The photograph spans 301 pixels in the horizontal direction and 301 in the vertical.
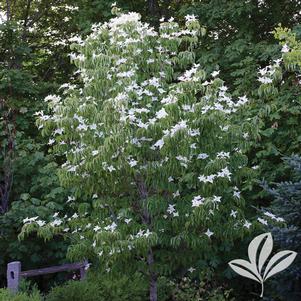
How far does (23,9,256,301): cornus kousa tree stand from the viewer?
4.18 meters

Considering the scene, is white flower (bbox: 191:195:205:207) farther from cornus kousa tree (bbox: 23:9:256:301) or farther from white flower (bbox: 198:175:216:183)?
white flower (bbox: 198:175:216:183)

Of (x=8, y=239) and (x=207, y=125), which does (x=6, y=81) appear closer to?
(x=8, y=239)

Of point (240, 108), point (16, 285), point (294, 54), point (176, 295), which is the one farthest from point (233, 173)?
point (16, 285)

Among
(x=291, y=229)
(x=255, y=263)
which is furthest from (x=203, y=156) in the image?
A: (x=255, y=263)

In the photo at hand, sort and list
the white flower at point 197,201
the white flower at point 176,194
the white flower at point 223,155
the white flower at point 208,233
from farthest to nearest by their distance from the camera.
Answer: the white flower at point 176,194 → the white flower at point 208,233 → the white flower at point 223,155 → the white flower at point 197,201

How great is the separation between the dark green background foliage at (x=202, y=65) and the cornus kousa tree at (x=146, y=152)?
0.49 metres

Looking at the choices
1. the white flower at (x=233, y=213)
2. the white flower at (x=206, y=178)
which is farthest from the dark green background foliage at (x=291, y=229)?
the white flower at (x=206, y=178)

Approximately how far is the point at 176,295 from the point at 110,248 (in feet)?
5.99

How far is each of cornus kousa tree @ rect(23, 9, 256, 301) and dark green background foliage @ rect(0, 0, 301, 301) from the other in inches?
19.1

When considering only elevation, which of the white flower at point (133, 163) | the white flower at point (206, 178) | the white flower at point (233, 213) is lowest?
the white flower at point (233, 213)

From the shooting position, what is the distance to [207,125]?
4223mm

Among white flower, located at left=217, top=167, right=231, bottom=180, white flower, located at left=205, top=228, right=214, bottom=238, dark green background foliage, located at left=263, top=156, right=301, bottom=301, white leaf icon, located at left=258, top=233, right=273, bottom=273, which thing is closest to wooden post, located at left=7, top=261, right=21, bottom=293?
white flower, located at left=205, top=228, right=214, bottom=238

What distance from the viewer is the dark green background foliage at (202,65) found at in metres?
6.03

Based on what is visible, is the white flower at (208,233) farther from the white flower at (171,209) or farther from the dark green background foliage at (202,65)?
the dark green background foliage at (202,65)
